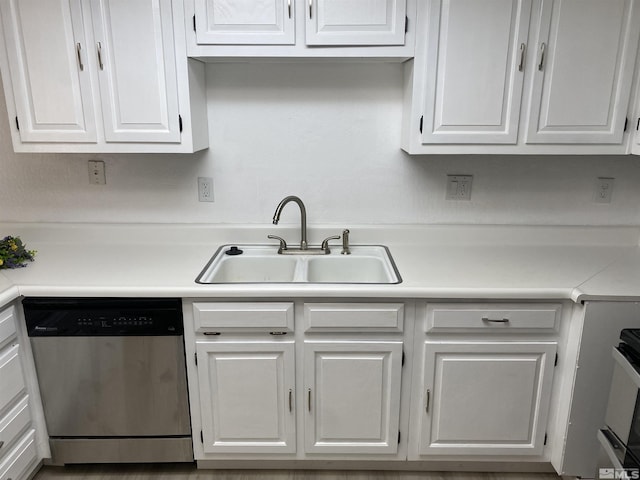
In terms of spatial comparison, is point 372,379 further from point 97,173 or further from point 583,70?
point 97,173

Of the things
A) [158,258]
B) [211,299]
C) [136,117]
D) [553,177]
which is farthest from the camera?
[553,177]

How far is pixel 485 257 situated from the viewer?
79.4 inches

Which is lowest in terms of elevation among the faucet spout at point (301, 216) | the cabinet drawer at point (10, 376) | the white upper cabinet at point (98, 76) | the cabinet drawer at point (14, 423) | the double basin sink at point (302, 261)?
the cabinet drawer at point (14, 423)

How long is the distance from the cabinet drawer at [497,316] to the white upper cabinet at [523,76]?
0.60 metres

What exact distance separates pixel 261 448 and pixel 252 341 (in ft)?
1.58

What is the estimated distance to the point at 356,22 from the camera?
1719 mm

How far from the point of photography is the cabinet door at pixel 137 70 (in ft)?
5.62

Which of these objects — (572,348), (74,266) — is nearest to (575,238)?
(572,348)

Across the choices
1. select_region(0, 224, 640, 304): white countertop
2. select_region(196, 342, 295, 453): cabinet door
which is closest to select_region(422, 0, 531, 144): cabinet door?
select_region(0, 224, 640, 304): white countertop

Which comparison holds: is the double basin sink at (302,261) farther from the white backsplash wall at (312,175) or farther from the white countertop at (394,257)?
the white backsplash wall at (312,175)

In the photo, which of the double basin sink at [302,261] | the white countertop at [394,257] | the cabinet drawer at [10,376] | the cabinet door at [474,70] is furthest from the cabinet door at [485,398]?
the cabinet drawer at [10,376]

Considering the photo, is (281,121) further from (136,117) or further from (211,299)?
(211,299)

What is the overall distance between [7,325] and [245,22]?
137 centimetres

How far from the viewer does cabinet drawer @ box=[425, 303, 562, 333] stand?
170 centimetres
